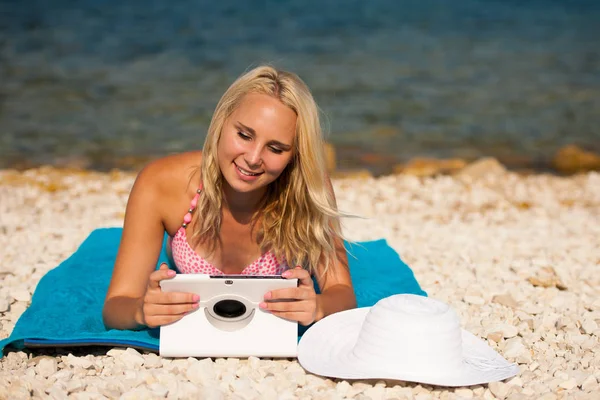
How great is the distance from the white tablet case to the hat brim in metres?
0.12

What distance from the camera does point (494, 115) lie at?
1021 centimetres

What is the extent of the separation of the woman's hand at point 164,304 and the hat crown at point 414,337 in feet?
Answer: 2.44

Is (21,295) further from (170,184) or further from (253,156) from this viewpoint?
(253,156)

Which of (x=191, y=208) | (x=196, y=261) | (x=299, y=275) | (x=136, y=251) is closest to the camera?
(x=299, y=275)

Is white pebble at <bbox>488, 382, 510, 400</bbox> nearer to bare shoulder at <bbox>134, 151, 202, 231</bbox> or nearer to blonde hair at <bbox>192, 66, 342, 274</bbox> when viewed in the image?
blonde hair at <bbox>192, 66, 342, 274</bbox>

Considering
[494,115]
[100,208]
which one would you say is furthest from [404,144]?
[100,208]

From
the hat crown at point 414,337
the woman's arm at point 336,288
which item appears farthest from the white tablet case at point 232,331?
the hat crown at point 414,337

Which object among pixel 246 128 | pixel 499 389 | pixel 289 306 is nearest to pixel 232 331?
pixel 289 306

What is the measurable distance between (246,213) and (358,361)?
42.0 inches

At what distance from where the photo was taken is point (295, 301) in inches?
127

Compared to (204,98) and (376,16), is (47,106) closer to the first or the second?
(204,98)

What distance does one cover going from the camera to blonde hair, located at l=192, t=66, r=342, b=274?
134 inches

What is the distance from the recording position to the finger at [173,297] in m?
3.13

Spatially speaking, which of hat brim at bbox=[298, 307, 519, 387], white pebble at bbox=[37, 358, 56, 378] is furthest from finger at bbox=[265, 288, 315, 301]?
white pebble at bbox=[37, 358, 56, 378]
